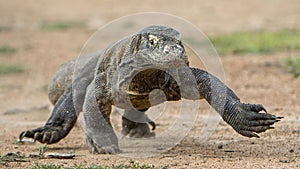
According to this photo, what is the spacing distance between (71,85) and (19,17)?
45.9 feet

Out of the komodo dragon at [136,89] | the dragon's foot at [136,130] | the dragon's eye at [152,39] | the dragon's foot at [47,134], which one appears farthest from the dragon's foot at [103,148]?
the dragon's eye at [152,39]

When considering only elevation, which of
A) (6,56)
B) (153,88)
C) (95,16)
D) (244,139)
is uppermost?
(95,16)

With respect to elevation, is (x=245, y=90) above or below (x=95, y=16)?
below

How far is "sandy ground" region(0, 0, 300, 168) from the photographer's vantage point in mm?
5684

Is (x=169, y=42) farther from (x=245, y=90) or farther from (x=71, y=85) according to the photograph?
(x=245, y=90)

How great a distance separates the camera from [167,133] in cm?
723

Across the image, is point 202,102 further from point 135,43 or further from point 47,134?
point 135,43

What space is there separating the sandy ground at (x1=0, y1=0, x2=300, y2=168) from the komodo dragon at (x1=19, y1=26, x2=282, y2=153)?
8.8 inches

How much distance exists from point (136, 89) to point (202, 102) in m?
3.25

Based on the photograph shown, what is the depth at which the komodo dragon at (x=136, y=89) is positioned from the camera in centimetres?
518

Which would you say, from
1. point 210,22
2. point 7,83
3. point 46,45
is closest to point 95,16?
point 210,22

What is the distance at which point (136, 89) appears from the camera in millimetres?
5656

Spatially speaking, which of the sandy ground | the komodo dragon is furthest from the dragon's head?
the sandy ground

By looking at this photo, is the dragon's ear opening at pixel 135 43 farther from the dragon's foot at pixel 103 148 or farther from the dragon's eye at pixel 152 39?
the dragon's foot at pixel 103 148
